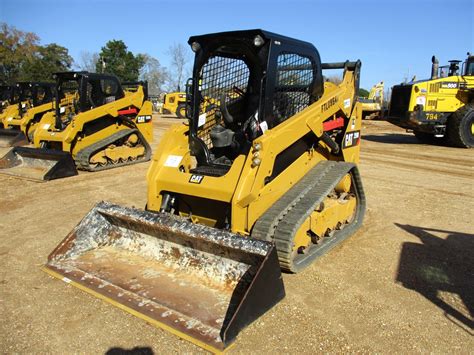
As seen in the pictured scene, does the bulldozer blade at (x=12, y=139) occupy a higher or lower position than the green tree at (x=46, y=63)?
lower

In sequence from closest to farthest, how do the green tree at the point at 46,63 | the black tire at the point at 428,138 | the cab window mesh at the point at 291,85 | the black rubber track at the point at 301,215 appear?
the black rubber track at the point at 301,215
the cab window mesh at the point at 291,85
the black tire at the point at 428,138
the green tree at the point at 46,63

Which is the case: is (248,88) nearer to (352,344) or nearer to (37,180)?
(352,344)

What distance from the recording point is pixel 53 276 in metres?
3.90

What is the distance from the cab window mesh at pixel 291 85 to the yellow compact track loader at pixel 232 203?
2 cm

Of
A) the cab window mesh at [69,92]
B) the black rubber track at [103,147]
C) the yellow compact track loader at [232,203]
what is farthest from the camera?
the cab window mesh at [69,92]

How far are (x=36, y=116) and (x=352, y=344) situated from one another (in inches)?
552

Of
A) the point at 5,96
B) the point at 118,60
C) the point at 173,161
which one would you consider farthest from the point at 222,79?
the point at 118,60

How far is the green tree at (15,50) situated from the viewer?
1722 inches

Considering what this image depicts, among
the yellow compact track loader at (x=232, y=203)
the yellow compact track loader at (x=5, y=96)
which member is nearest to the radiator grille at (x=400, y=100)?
the yellow compact track loader at (x=232, y=203)

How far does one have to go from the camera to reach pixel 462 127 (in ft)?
42.5

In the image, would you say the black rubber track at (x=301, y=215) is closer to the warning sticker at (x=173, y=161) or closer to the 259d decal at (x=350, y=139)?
the 259d decal at (x=350, y=139)

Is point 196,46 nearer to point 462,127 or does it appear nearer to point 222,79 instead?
point 222,79

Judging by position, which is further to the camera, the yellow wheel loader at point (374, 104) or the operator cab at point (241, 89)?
the yellow wheel loader at point (374, 104)

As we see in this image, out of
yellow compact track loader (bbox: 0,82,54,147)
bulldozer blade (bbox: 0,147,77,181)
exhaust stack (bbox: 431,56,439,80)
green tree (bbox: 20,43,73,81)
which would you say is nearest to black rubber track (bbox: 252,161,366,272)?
bulldozer blade (bbox: 0,147,77,181)
